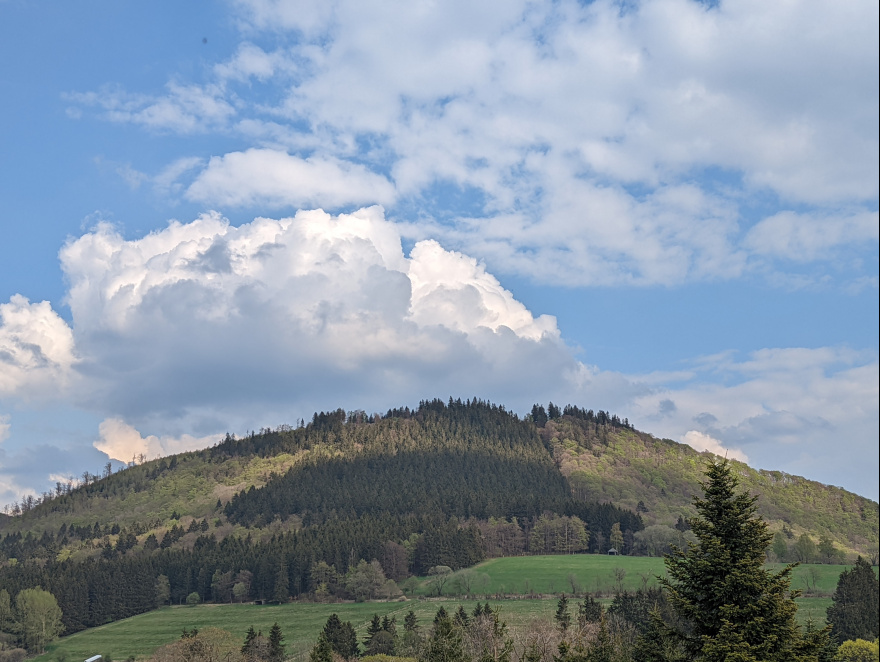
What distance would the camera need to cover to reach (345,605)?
192m

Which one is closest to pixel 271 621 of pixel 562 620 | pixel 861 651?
pixel 562 620

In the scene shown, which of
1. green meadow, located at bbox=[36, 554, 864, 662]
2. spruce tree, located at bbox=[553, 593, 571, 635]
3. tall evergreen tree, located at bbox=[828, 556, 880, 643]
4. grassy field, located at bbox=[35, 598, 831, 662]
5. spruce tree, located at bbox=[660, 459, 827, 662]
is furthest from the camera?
green meadow, located at bbox=[36, 554, 864, 662]

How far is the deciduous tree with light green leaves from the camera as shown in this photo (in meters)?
176

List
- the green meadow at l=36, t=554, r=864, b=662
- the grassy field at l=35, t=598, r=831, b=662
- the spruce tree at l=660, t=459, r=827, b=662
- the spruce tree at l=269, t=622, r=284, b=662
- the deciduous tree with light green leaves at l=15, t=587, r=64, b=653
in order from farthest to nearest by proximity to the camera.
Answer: the deciduous tree with light green leaves at l=15, t=587, r=64, b=653 < the green meadow at l=36, t=554, r=864, b=662 < the grassy field at l=35, t=598, r=831, b=662 < the spruce tree at l=269, t=622, r=284, b=662 < the spruce tree at l=660, t=459, r=827, b=662

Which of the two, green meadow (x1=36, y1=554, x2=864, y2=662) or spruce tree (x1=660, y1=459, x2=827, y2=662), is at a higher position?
spruce tree (x1=660, y1=459, x2=827, y2=662)

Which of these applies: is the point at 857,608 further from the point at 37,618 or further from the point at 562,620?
the point at 37,618

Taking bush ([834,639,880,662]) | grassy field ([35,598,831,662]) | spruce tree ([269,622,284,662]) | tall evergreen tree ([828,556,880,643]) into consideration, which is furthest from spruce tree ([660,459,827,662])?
grassy field ([35,598,831,662])

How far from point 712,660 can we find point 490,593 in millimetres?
162662

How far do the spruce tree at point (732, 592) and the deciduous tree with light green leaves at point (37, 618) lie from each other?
182060 millimetres

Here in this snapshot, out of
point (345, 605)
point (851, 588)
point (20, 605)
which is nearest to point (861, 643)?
point (851, 588)

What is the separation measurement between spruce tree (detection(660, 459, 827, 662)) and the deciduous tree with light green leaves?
182 m

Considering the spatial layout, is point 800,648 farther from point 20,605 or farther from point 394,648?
point 20,605

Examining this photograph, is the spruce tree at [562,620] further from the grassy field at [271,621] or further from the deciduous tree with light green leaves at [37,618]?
the deciduous tree with light green leaves at [37,618]

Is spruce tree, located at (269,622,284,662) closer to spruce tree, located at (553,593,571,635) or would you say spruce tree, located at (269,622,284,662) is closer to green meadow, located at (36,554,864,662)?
green meadow, located at (36,554,864,662)
